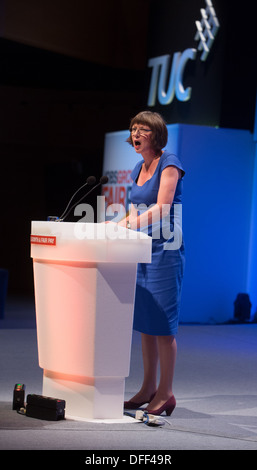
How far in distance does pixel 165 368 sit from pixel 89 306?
57 centimetres

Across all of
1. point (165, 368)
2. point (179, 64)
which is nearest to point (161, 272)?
point (165, 368)

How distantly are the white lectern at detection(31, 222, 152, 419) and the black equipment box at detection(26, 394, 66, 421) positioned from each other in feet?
0.33

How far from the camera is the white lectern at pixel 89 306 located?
3232 mm

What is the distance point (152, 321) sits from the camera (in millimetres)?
3559

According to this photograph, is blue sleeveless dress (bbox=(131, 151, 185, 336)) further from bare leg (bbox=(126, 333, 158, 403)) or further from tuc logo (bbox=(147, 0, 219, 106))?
tuc logo (bbox=(147, 0, 219, 106))

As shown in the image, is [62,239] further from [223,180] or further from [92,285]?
[223,180]

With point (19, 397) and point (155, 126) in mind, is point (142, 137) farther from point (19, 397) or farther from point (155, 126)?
point (19, 397)

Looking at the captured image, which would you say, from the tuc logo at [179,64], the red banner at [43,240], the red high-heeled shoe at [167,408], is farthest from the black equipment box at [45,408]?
the tuc logo at [179,64]

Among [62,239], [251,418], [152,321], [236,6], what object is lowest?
[251,418]

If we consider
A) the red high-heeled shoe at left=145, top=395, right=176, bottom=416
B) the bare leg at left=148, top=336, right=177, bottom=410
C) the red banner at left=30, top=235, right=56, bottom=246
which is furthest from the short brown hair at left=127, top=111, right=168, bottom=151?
the red high-heeled shoe at left=145, top=395, right=176, bottom=416
